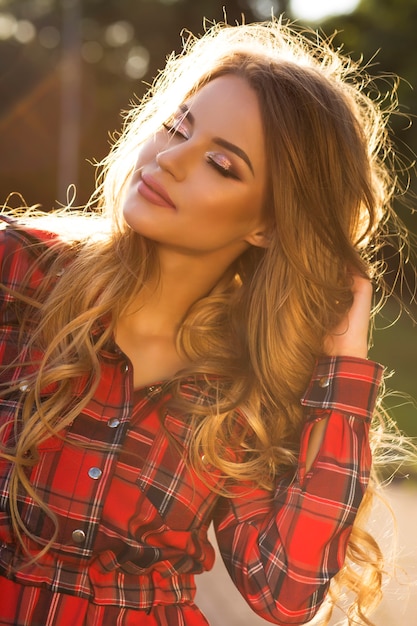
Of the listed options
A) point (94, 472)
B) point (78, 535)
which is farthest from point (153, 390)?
point (78, 535)

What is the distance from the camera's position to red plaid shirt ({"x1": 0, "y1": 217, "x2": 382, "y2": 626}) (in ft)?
9.46

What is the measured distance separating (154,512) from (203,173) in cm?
105

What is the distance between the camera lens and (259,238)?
11.5 feet

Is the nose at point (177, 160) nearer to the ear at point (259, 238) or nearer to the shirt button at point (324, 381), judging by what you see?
the ear at point (259, 238)

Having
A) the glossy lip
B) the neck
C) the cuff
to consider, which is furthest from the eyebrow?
the cuff

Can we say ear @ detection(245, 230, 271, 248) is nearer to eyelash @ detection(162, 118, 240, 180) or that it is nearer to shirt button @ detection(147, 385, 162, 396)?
eyelash @ detection(162, 118, 240, 180)

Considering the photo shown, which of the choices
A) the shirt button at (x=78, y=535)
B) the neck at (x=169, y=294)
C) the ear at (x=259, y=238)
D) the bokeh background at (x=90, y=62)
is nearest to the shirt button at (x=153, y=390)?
the neck at (x=169, y=294)

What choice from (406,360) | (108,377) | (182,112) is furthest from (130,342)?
(406,360)

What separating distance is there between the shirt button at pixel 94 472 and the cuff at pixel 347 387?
721mm

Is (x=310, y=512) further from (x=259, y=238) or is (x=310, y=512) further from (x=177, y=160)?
(x=177, y=160)

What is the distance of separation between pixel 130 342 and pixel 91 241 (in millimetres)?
369

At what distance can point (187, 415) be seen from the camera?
3.20 metres

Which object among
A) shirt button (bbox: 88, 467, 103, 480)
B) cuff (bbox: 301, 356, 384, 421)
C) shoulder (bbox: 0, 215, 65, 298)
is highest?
shoulder (bbox: 0, 215, 65, 298)

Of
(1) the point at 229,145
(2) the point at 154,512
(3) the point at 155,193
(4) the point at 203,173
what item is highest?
(1) the point at 229,145
